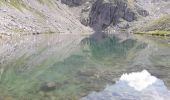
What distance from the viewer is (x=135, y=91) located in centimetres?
3091

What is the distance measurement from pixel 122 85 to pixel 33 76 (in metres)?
11.3

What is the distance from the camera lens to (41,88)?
104 feet

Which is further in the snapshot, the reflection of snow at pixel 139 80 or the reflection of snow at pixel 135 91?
the reflection of snow at pixel 139 80

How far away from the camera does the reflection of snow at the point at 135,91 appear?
2803 cm

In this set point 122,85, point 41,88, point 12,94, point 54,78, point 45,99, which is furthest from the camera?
point 54,78

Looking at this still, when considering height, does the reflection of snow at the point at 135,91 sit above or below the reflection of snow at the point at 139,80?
above

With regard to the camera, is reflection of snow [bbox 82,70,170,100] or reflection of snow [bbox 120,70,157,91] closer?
reflection of snow [bbox 82,70,170,100]

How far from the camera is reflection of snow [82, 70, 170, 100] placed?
1104 inches

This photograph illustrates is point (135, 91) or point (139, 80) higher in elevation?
point (135, 91)

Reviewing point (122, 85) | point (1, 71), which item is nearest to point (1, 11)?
point (1, 71)

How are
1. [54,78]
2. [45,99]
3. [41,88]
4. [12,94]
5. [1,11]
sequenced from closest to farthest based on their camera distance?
[45,99] < [12,94] < [41,88] < [54,78] < [1,11]

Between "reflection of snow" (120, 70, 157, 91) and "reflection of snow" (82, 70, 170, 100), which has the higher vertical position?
"reflection of snow" (82, 70, 170, 100)

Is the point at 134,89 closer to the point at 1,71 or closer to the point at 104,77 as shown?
the point at 104,77

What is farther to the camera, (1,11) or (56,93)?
(1,11)
